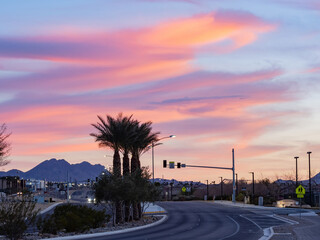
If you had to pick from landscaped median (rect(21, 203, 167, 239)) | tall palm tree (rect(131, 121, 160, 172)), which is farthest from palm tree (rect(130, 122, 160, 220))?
landscaped median (rect(21, 203, 167, 239))

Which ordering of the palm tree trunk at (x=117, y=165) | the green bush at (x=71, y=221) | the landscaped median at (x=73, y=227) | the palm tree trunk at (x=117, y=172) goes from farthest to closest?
the palm tree trunk at (x=117, y=172) → the palm tree trunk at (x=117, y=165) → the green bush at (x=71, y=221) → the landscaped median at (x=73, y=227)

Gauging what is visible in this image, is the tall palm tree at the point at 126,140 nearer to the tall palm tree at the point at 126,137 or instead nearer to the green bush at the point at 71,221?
the tall palm tree at the point at 126,137

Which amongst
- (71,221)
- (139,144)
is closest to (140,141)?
(139,144)

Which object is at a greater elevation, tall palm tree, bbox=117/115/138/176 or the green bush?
tall palm tree, bbox=117/115/138/176

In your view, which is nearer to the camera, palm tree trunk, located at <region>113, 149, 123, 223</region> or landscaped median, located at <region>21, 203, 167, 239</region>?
landscaped median, located at <region>21, 203, 167, 239</region>

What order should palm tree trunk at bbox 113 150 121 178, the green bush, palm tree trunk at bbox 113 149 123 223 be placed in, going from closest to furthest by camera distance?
1. the green bush
2. palm tree trunk at bbox 113 150 121 178
3. palm tree trunk at bbox 113 149 123 223

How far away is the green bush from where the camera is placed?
41031 millimetres

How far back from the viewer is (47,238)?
36.6 metres

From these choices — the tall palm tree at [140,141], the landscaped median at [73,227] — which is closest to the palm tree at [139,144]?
the tall palm tree at [140,141]

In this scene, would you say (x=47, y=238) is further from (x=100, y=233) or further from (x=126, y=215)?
(x=126, y=215)

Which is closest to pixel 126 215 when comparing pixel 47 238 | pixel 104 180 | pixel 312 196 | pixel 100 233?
pixel 104 180

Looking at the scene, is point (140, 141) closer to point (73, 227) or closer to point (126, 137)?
point (126, 137)

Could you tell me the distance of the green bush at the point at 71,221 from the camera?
4103cm

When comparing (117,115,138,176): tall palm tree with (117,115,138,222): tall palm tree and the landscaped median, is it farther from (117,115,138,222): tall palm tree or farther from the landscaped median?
the landscaped median
